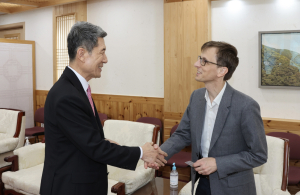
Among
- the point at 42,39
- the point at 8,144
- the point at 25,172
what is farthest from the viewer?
the point at 42,39

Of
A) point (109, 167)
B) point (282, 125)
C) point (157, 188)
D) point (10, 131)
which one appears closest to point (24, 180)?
point (109, 167)

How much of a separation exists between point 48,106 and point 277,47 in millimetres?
3234

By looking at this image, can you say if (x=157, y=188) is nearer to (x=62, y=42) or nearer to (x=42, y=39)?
(x=62, y=42)

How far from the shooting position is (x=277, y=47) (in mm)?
3838

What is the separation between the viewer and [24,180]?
3.15m

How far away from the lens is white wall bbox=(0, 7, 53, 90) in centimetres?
630

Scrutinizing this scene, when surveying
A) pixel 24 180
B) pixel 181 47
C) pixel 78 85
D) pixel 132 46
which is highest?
pixel 132 46

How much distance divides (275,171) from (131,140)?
1.51 m

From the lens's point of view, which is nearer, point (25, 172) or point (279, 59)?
point (25, 172)

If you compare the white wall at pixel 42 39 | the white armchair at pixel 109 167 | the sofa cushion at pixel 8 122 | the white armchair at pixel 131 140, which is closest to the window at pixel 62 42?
the white wall at pixel 42 39

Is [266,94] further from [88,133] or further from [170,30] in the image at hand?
[88,133]

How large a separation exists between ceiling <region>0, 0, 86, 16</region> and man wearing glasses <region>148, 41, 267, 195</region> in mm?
4371

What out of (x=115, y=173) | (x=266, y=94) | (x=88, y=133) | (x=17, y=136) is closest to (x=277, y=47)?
(x=266, y=94)

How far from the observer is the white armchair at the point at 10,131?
4266mm
